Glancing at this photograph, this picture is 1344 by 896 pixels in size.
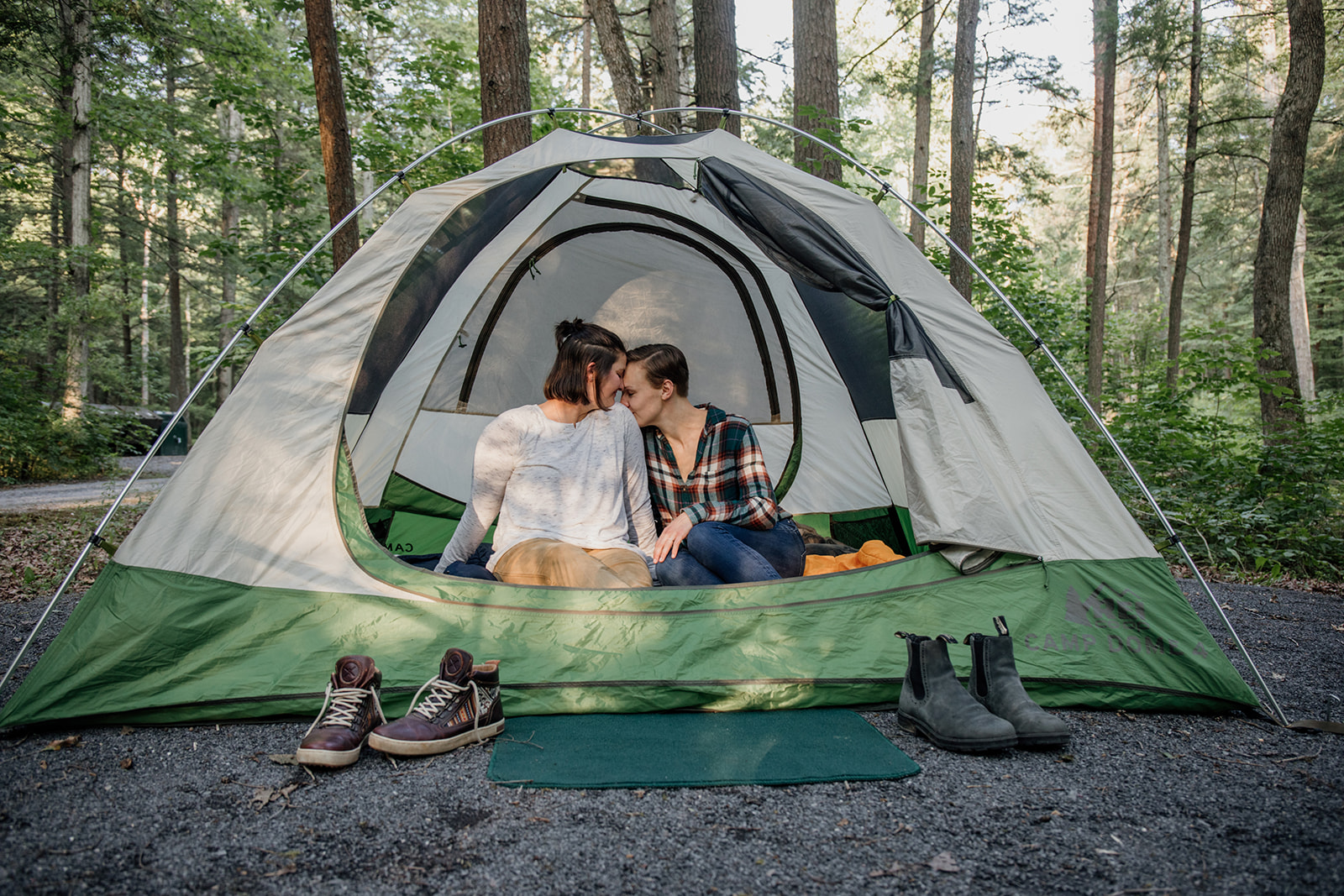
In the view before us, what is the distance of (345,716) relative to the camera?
1.71m

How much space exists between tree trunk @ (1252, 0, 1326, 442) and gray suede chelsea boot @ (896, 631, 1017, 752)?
192 inches

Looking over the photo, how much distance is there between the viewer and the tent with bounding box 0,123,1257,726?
75.5 inches

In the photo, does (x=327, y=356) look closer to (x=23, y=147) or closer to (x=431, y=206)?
(x=431, y=206)

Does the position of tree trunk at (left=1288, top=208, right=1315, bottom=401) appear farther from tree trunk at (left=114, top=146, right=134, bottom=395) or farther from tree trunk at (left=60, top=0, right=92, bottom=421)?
tree trunk at (left=114, top=146, right=134, bottom=395)

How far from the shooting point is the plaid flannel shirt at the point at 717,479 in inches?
99.0

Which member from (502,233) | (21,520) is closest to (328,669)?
(502,233)

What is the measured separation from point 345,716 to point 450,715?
0.23m

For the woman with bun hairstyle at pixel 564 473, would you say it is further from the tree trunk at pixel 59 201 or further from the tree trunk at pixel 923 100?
the tree trunk at pixel 59 201

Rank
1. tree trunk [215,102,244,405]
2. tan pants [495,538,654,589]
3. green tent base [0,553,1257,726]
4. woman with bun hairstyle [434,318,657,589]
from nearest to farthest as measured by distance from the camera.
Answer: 1. green tent base [0,553,1257,726]
2. tan pants [495,538,654,589]
3. woman with bun hairstyle [434,318,657,589]
4. tree trunk [215,102,244,405]

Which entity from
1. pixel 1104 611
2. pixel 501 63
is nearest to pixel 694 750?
pixel 1104 611

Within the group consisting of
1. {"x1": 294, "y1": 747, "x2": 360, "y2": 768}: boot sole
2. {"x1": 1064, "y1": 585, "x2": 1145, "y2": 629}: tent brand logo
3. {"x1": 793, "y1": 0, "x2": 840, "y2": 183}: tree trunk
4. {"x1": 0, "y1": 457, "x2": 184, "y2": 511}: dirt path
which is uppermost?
{"x1": 793, "y1": 0, "x2": 840, "y2": 183}: tree trunk

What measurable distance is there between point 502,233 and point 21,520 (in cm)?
481

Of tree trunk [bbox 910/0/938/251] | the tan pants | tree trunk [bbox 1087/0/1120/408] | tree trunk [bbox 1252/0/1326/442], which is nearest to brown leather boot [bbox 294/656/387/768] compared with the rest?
the tan pants

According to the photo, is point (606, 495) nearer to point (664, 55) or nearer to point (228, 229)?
point (664, 55)
